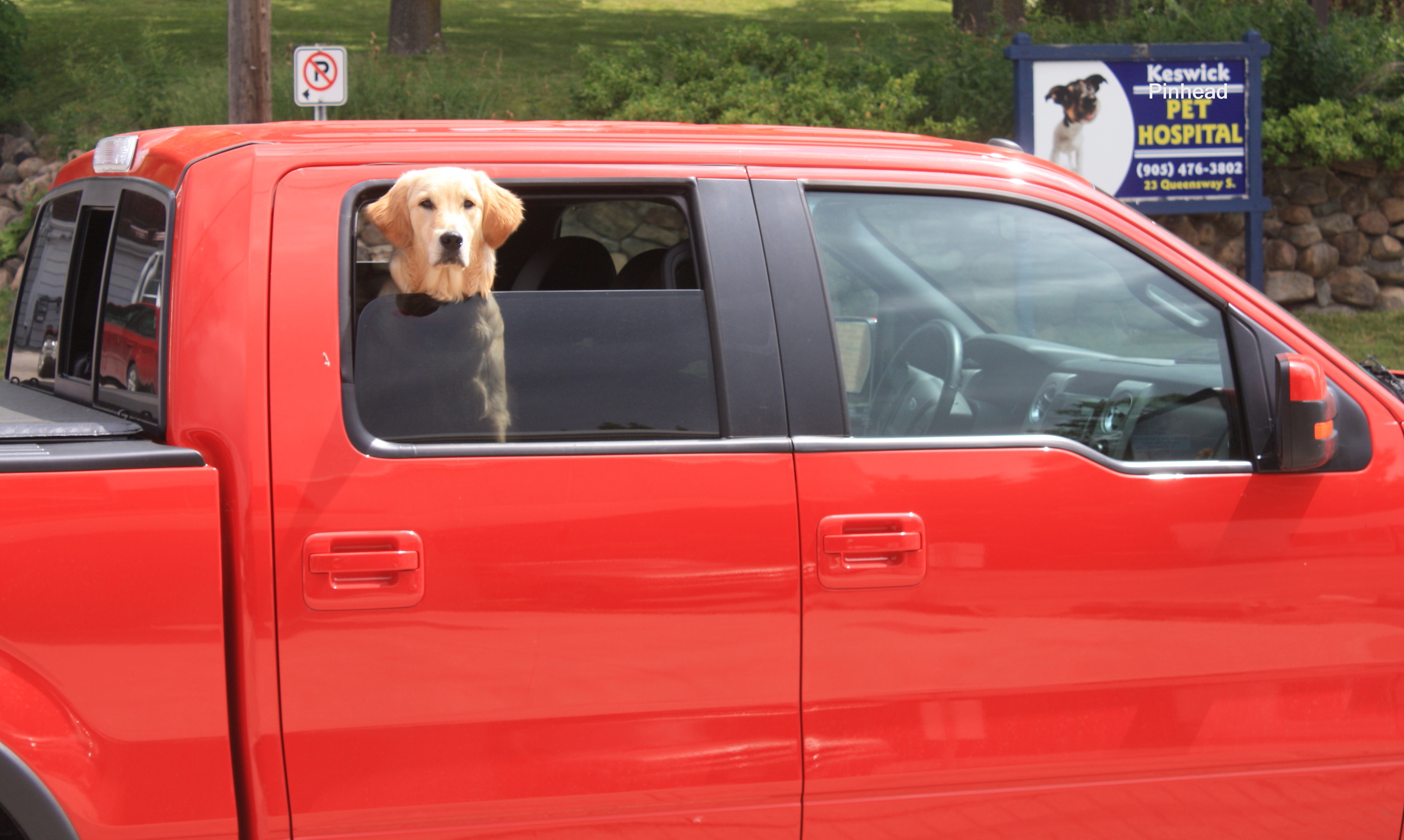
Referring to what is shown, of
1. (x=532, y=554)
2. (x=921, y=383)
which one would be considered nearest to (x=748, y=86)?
(x=921, y=383)

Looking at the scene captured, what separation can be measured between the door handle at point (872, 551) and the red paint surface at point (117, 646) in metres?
1.06

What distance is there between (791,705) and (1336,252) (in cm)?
1185

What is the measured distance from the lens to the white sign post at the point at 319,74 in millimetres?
9734

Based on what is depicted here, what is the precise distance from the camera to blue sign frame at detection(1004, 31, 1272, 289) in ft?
30.3

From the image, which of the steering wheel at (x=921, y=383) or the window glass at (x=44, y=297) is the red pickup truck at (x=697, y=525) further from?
the window glass at (x=44, y=297)

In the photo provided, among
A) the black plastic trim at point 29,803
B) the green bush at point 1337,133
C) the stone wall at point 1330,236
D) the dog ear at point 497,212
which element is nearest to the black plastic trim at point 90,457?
the black plastic trim at point 29,803

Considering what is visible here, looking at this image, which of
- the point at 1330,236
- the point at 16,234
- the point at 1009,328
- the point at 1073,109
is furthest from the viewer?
the point at 16,234

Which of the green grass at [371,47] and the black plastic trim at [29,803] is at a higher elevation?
the green grass at [371,47]

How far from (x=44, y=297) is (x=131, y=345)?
934 millimetres

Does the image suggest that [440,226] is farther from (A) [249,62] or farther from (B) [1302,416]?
(A) [249,62]

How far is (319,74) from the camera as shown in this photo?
975 centimetres

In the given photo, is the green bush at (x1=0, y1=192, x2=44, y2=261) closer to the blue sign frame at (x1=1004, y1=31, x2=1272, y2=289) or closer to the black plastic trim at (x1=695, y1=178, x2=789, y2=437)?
the blue sign frame at (x1=1004, y1=31, x2=1272, y2=289)

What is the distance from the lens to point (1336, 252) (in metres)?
11.9

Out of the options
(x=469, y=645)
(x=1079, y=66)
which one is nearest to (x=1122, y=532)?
(x=469, y=645)
